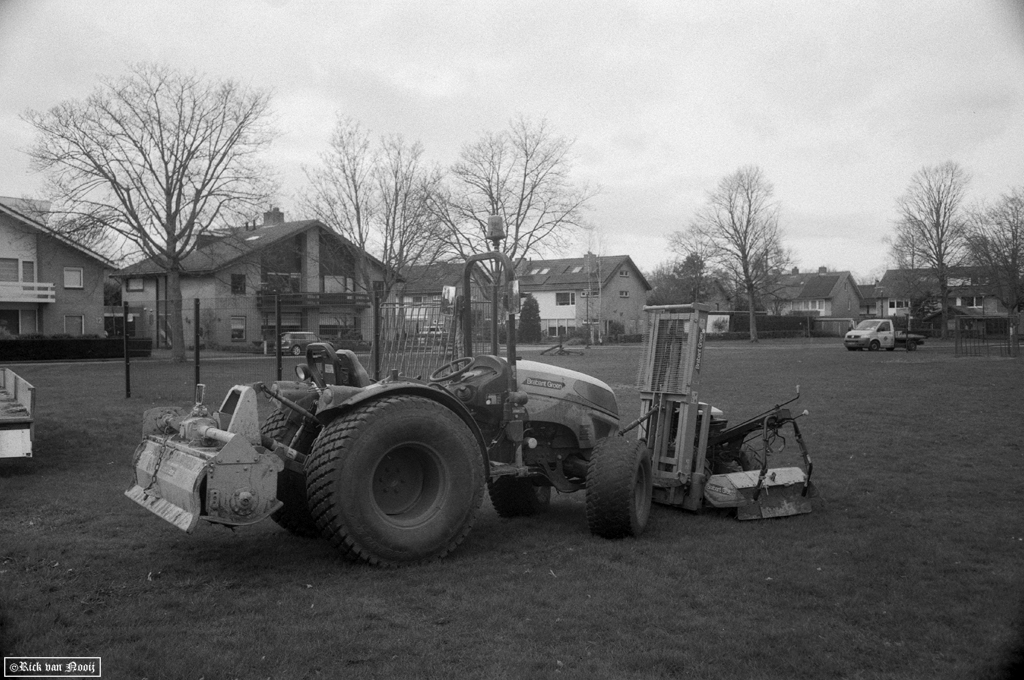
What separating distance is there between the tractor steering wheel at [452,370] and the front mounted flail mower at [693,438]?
1748mm

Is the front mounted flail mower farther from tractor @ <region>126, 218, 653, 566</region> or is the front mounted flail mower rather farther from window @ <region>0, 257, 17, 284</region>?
window @ <region>0, 257, 17, 284</region>

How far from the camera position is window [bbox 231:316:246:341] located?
15.9 m

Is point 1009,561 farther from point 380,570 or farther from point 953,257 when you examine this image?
point 953,257

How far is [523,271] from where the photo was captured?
6575cm

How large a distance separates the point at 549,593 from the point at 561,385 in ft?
7.58

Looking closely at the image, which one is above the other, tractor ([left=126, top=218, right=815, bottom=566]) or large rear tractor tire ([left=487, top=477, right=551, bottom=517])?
tractor ([left=126, top=218, right=815, bottom=566])

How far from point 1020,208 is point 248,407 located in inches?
1257

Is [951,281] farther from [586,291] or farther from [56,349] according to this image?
[56,349]

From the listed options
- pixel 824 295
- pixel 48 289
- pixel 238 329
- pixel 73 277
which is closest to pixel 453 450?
pixel 238 329

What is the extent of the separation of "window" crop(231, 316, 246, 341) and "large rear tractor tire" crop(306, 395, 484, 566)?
1094 centimetres

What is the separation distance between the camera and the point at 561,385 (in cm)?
719

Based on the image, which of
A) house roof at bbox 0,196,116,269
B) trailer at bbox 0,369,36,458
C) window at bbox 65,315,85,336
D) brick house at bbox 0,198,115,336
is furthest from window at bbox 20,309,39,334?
trailer at bbox 0,369,36,458

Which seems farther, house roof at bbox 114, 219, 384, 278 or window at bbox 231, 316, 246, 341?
house roof at bbox 114, 219, 384, 278

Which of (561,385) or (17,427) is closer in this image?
(561,385)
